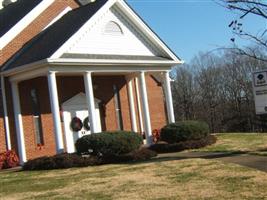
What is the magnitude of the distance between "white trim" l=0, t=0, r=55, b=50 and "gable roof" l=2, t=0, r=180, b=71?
2.15 ft

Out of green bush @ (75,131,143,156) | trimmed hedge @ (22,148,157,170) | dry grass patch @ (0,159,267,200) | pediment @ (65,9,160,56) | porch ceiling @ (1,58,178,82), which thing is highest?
pediment @ (65,9,160,56)

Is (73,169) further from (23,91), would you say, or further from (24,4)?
(24,4)

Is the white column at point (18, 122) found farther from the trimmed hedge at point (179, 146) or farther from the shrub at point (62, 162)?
the trimmed hedge at point (179, 146)

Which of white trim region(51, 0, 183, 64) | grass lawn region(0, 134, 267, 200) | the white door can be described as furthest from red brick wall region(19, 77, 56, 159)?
grass lawn region(0, 134, 267, 200)

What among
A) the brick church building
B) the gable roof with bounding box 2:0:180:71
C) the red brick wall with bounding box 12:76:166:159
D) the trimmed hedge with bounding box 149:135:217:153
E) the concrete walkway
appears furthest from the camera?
the red brick wall with bounding box 12:76:166:159

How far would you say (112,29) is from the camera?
24281 mm

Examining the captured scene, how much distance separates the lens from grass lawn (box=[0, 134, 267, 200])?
38.0 feet

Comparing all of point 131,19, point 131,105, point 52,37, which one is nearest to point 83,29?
point 52,37

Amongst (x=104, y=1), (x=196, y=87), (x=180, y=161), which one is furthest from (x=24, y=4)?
(x=196, y=87)

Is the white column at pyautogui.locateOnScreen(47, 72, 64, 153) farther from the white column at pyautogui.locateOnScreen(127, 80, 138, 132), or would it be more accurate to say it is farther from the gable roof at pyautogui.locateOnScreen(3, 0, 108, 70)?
the white column at pyautogui.locateOnScreen(127, 80, 138, 132)

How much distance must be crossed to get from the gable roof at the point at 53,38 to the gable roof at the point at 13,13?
1.14 metres

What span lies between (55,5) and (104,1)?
112 inches

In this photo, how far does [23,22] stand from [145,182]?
12.6m

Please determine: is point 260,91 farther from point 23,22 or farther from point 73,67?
point 23,22
